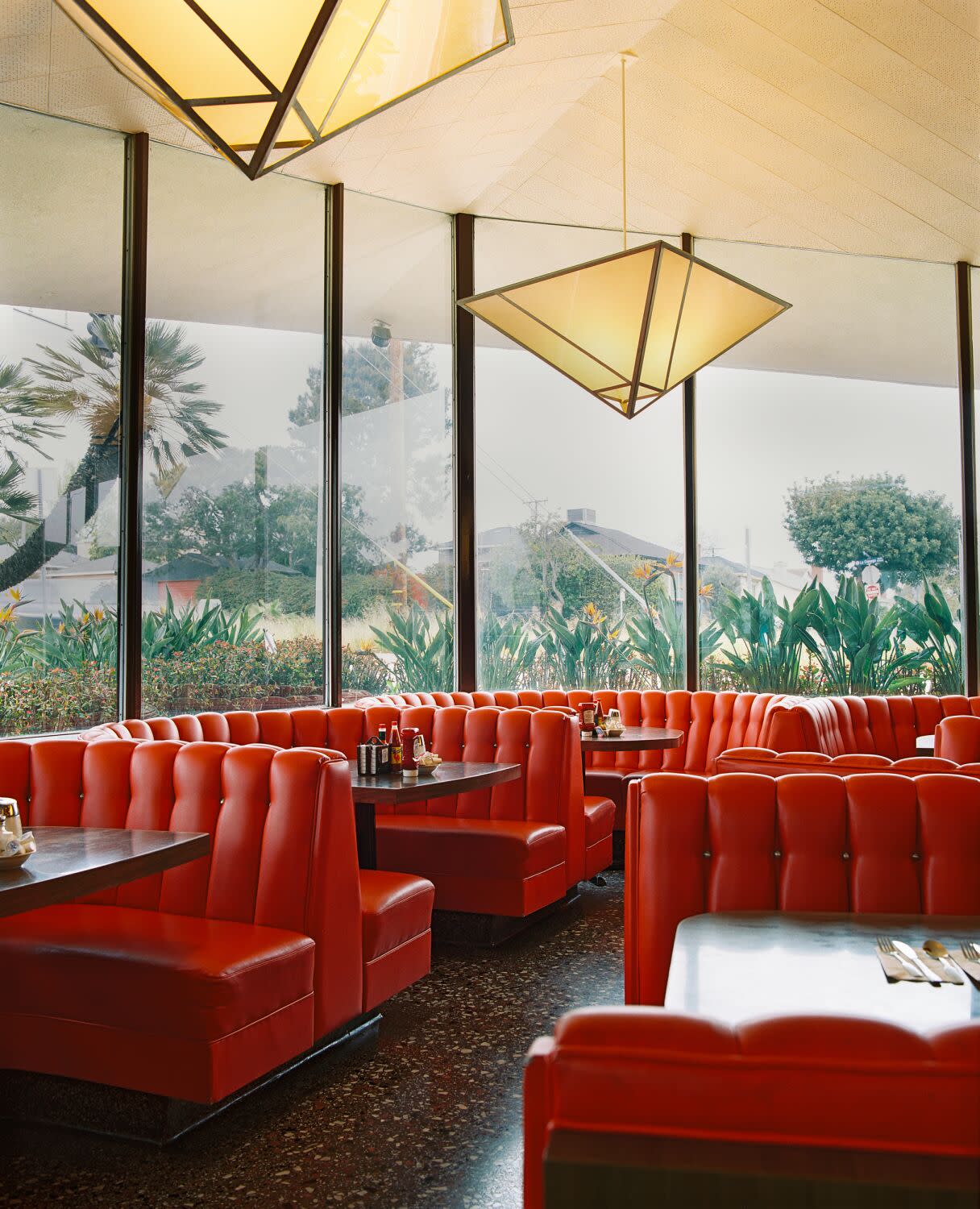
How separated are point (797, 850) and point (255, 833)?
153 centimetres

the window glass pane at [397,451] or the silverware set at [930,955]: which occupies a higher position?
the window glass pane at [397,451]

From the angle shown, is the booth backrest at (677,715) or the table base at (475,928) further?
the booth backrest at (677,715)

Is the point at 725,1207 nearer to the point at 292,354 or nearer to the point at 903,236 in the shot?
the point at 292,354

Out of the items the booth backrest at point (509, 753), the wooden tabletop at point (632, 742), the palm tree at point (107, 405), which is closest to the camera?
the booth backrest at point (509, 753)

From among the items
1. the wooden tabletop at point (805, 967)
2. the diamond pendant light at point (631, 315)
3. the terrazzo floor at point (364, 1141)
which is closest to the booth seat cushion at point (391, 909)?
the terrazzo floor at point (364, 1141)

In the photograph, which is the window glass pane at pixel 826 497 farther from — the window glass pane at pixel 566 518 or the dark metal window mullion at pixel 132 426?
the dark metal window mullion at pixel 132 426

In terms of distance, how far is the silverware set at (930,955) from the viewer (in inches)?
59.8

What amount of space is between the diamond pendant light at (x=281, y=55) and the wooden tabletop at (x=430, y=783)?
6.49 feet

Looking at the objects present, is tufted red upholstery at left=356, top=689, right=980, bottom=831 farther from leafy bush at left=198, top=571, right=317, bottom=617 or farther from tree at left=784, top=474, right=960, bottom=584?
tree at left=784, top=474, right=960, bottom=584

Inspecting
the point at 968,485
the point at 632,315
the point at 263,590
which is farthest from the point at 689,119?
the point at 263,590

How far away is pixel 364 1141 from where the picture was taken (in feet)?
8.57

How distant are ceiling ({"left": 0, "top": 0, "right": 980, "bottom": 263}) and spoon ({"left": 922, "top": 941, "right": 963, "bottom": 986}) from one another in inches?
180

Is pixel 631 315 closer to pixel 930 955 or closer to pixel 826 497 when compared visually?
pixel 826 497

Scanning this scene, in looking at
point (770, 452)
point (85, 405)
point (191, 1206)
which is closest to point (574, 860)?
point (191, 1206)
